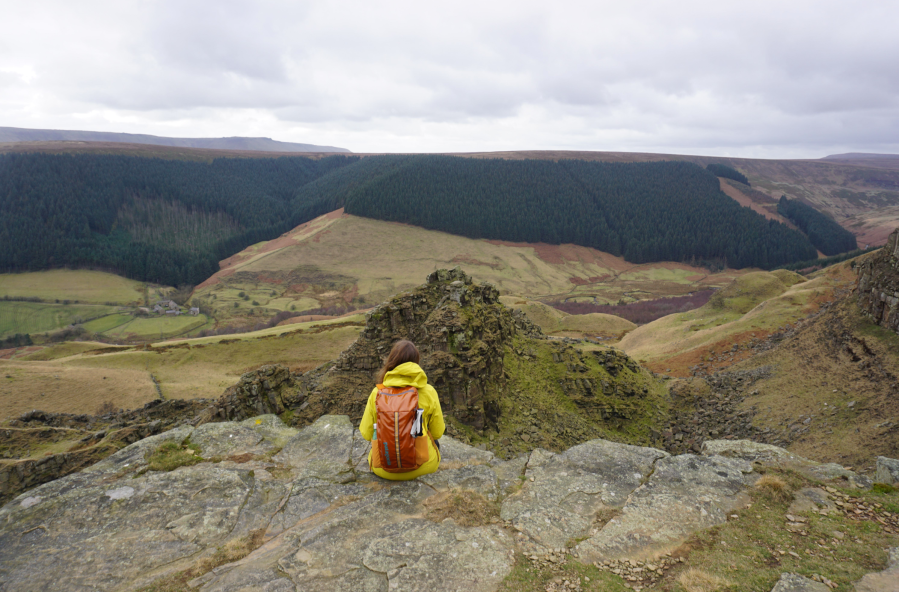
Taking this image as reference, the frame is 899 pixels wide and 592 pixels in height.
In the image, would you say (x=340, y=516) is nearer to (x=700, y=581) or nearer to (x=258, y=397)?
(x=700, y=581)

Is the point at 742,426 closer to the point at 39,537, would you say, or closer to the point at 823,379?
the point at 823,379

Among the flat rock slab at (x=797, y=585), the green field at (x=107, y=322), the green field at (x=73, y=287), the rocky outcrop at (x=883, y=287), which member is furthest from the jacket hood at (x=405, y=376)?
the green field at (x=73, y=287)

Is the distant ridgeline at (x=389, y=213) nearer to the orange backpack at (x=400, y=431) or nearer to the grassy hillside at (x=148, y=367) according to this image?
the grassy hillside at (x=148, y=367)

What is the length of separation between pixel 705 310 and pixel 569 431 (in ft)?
132

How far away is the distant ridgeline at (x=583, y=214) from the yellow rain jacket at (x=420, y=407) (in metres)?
144

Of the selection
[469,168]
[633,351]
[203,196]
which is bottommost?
[633,351]

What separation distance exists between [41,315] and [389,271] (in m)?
80.9

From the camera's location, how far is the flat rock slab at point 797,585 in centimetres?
540

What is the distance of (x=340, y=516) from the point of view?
24.3ft

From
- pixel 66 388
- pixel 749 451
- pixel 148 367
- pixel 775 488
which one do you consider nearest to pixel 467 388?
pixel 749 451

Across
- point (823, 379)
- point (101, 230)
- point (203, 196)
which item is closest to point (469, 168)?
point (203, 196)

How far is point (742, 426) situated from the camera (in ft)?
74.8

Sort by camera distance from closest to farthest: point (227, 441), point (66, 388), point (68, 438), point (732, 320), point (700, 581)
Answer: point (700, 581)
point (227, 441)
point (68, 438)
point (66, 388)
point (732, 320)

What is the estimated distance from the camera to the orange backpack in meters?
7.23
